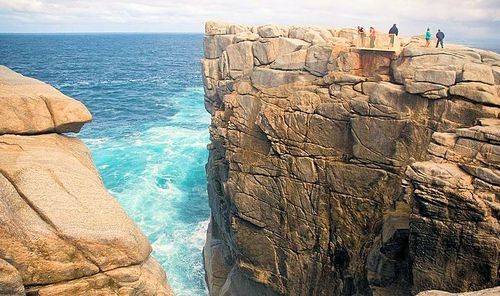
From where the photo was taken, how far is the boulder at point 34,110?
1473 cm

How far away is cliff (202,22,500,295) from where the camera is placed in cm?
A: 1880

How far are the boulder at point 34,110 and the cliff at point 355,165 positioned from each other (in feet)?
43.7

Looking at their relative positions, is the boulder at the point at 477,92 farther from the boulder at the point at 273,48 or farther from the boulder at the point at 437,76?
the boulder at the point at 273,48

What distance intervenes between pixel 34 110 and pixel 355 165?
17288mm

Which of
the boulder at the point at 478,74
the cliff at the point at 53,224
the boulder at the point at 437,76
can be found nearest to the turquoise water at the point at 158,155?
the cliff at the point at 53,224

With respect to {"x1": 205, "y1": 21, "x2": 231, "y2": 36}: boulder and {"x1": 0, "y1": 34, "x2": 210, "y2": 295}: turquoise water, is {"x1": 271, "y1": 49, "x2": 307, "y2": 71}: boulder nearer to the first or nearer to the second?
{"x1": 205, "y1": 21, "x2": 231, "y2": 36}: boulder

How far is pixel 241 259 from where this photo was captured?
29.1m

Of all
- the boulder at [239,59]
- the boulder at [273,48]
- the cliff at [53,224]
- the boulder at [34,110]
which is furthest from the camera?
the boulder at [239,59]

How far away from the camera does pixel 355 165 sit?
973 inches

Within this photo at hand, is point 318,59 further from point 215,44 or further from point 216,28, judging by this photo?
point 216,28

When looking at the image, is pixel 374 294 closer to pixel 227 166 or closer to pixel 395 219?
pixel 395 219

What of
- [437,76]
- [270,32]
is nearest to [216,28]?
[270,32]

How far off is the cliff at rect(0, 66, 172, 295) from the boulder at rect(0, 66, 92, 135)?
35mm

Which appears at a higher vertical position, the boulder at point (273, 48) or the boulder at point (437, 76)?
the boulder at point (273, 48)
